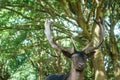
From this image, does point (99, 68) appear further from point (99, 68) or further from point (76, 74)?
point (76, 74)

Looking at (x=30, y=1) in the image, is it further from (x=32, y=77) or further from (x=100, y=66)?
(x=32, y=77)

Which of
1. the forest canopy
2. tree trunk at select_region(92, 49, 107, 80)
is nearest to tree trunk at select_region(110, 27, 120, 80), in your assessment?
the forest canopy

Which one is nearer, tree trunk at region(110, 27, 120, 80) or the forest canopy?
the forest canopy

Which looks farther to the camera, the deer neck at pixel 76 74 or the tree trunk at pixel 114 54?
the tree trunk at pixel 114 54

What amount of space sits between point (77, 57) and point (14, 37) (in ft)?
45.4

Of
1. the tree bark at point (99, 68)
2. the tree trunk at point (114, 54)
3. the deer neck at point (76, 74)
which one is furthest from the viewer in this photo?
the tree trunk at point (114, 54)

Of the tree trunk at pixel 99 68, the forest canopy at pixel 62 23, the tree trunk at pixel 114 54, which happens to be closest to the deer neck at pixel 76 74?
the forest canopy at pixel 62 23

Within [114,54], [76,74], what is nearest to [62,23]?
[114,54]

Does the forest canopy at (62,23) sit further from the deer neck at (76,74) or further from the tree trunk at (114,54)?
the deer neck at (76,74)

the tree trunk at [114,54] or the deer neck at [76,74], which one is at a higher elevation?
the deer neck at [76,74]

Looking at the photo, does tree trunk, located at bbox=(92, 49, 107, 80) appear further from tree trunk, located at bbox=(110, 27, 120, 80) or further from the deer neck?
the deer neck

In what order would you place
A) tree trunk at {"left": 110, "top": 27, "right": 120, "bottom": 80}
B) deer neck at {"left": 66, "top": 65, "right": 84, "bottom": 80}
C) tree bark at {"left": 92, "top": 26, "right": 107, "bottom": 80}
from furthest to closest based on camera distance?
1. tree trunk at {"left": 110, "top": 27, "right": 120, "bottom": 80}
2. tree bark at {"left": 92, "top": 26, "right": 107, "bottom": 80}
3. deer neck at {"left": 66, "top": 65, "right": 84, "bottom": 80}

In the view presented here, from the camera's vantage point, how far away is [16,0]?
18.8 meters

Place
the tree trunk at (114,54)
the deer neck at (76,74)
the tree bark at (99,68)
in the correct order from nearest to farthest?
the deer neck at (76,74) → the tree bark at (99,68) → the tree trunk at (114,54)
